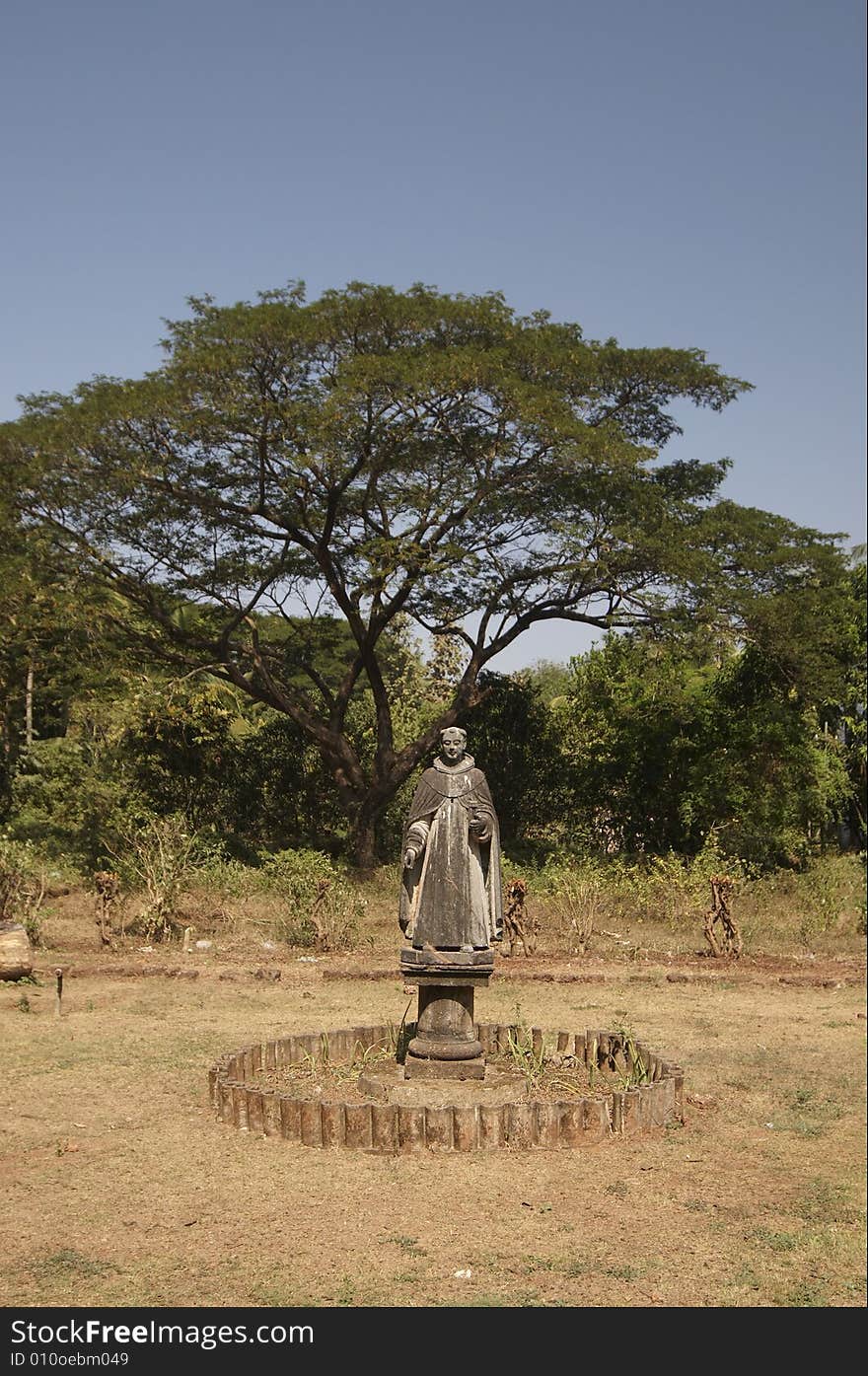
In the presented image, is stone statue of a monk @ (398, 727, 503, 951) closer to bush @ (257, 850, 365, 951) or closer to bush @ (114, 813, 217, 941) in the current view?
bush @ (257, 850, 365, 951)

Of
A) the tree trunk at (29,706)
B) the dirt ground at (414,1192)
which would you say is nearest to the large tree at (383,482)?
the tree trunk at (29,706)

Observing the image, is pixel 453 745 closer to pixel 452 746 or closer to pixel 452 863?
pixel 452 746

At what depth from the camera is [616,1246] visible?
637cm

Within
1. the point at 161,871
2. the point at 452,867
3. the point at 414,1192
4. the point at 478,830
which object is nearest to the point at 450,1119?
the point at 414,1192

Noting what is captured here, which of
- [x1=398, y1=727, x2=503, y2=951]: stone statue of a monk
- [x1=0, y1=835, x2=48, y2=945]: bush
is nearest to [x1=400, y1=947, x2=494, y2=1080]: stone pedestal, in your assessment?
[x1=398, y1=727, x2=503, y2=951]: stone statue of a monk

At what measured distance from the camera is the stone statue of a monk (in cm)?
879

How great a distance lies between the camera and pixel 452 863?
887cm

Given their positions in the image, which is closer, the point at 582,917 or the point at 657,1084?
the point at 657,1084

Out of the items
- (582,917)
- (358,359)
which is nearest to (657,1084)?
(582,917)

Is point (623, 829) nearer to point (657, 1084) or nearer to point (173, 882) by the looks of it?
point (173, 882)

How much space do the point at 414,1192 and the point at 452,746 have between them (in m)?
3.08

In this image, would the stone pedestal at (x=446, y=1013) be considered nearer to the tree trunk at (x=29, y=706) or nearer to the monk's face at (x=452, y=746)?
the monk's face at (x=452, y=746)

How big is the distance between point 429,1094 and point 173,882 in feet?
27.1

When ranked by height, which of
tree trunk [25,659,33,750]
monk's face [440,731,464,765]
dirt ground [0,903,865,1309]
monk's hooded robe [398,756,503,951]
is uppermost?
tree trunk [25,659,33,750]
